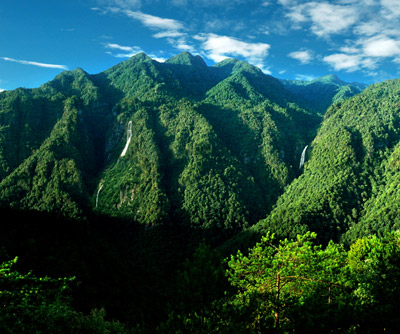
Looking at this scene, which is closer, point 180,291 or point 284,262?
point 284,262

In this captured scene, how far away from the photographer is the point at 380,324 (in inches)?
714

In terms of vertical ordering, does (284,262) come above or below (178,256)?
above

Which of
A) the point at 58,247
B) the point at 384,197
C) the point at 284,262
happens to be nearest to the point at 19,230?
the point at 58,247

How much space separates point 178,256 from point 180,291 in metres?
159

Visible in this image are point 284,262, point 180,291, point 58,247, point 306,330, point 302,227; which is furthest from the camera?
point 302,227

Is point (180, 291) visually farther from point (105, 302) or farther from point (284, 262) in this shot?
point (105, 302)

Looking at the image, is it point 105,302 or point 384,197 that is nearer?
point 105,302

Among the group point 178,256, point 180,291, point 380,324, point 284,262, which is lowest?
point 178,256

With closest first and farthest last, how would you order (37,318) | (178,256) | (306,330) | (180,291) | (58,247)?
(37,318) → (306,330) → (180,291) → (58,247) → (178,256)

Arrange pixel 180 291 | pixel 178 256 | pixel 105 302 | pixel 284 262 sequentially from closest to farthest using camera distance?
pixel 284 262, pixel 180 291, pixel 105 302, pixel 178 256

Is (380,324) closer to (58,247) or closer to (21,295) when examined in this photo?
(21,295)

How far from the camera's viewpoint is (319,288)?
17.9 meters

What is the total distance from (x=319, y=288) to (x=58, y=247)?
82.9m

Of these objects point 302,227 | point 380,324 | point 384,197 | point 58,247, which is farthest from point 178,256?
point 380,324
